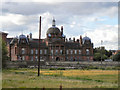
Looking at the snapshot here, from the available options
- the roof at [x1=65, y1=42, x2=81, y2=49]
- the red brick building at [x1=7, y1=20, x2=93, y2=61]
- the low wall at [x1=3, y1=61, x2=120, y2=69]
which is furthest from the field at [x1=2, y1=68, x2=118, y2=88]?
the roof at [x1=65, y1=42, x2=81, y2=49]

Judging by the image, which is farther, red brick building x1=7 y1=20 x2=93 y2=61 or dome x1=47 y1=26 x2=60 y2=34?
dome x1=47 y1=26 x2=60 y2=34

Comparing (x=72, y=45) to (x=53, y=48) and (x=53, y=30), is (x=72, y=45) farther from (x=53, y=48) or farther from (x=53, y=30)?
(x=53, y=30)

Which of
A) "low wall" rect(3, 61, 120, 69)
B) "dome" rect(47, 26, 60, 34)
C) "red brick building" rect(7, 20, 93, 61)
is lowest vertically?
"low wall" rect(3, 61, 120, 69)

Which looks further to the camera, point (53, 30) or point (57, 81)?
point (53, 30)

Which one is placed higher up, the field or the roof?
the roof

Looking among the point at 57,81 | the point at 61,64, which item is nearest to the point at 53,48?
the point at 61,64

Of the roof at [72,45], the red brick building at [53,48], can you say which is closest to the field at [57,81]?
the red brick building at [53,48]

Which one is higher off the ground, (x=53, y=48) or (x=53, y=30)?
(x=53, y=30)

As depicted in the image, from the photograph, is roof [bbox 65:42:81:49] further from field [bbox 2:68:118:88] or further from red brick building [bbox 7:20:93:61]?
field [bbox 2:68:118:88]

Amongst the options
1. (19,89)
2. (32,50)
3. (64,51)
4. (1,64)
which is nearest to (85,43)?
(64,51)

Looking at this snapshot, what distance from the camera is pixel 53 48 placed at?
290 ft

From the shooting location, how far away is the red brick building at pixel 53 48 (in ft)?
283

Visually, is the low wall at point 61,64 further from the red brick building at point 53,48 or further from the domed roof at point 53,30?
the domed roof at point 53,30

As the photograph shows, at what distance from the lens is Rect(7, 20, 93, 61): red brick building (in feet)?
283
